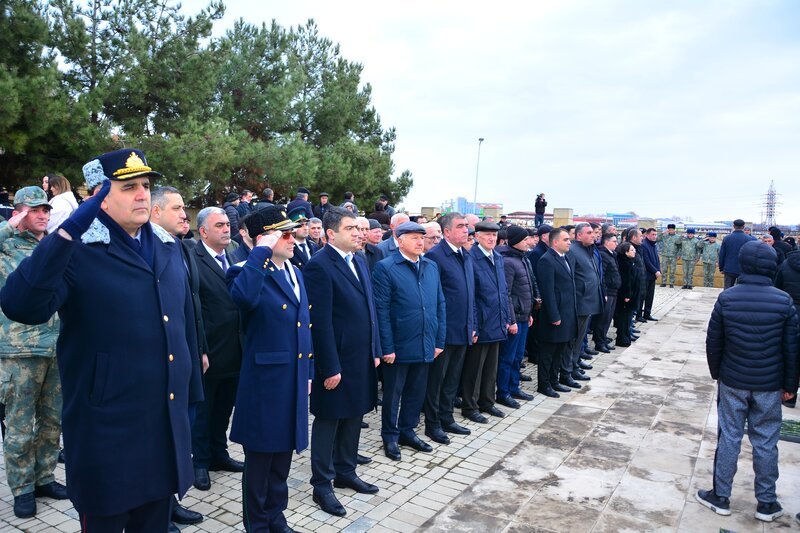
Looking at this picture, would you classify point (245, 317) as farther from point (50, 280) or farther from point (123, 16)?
point (123, 16)

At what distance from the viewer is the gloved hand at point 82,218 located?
2279mm

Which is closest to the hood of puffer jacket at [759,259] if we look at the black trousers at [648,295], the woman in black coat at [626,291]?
the woman in black coat at [626,291]

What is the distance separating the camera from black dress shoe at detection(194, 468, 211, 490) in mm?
4551

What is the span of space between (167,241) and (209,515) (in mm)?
2262

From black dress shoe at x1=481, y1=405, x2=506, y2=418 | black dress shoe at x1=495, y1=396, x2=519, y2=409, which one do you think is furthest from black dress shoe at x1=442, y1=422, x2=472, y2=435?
Answer: black dress shoe at x1=495, y1=396, x2=519, y2=409

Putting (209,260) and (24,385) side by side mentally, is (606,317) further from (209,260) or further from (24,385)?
(24,385)

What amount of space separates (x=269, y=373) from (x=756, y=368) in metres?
3.47

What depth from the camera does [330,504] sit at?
4.21 m

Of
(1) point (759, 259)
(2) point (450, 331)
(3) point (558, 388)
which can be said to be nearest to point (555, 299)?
(3) point (558, 388)

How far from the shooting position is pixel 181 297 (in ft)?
9.25

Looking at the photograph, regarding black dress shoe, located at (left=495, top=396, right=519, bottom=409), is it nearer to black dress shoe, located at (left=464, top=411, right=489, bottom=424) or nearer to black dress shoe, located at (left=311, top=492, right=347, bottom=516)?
black dress shoe, located at (left=464, top=411, right=489, bottom=424)

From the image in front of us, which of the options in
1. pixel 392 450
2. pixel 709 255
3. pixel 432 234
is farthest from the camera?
pixel 709 255

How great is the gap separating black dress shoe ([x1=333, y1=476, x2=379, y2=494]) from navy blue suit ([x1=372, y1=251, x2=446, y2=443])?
78cm

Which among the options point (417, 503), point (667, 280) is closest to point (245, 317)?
point (417, 503)
